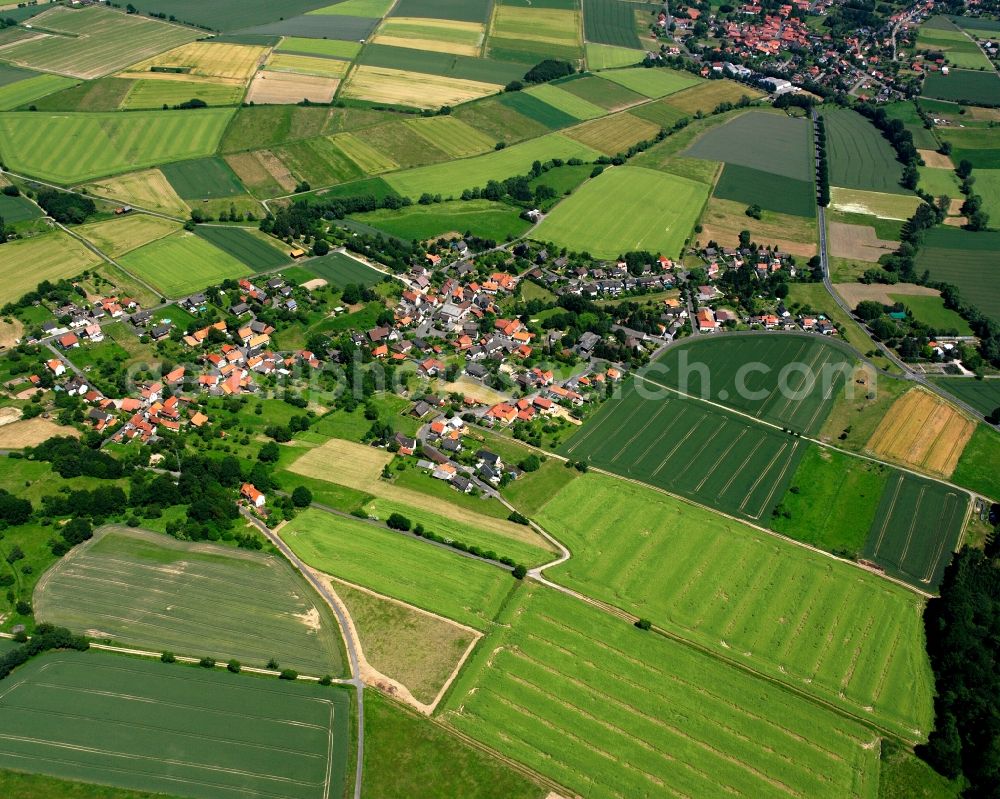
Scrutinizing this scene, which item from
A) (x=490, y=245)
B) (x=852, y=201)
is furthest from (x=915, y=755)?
(x=852, y=201)

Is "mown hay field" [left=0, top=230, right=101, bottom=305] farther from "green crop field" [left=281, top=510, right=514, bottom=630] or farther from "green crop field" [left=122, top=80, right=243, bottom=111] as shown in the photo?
"green crop field" [left=281, top=510, right=514, bottom=630]

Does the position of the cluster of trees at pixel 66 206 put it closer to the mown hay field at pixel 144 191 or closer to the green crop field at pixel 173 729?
the mown hay field at pixel 144 191

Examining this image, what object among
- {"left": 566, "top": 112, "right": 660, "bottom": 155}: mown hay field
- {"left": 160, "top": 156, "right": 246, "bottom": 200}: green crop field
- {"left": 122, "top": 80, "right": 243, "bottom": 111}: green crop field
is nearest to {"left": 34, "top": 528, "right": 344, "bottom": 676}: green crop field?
{"left": 160, "top": 156, "right": 246, "bottom": 200}: green crop field

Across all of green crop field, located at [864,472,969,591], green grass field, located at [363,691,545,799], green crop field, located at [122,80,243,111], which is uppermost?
green crop field, located at [122,80,243,111]

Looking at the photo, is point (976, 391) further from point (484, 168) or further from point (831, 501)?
point (484, 168)

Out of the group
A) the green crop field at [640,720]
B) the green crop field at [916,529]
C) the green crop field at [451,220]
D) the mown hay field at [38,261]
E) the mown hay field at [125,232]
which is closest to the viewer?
the green crop field at [640,720]

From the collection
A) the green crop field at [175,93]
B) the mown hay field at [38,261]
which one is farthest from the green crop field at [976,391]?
the green crop field at [175,93]
